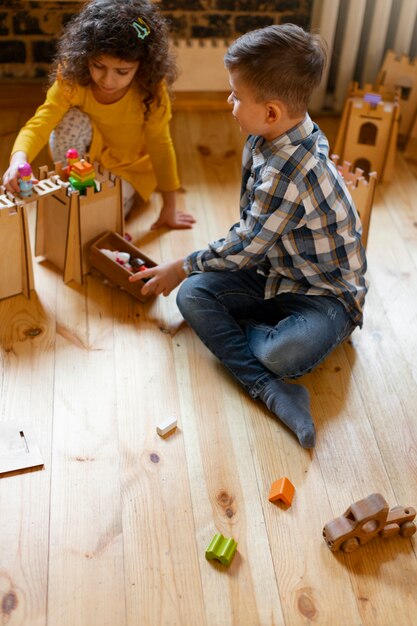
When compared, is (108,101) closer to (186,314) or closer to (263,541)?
(186,314)

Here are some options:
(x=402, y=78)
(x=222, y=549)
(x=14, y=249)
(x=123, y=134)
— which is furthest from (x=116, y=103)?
(x=222, y=549)

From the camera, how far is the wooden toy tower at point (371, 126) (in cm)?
214

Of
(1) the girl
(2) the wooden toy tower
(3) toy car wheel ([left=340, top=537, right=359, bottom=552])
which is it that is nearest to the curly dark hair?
(1) the girl

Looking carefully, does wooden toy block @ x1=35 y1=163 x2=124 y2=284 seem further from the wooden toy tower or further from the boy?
the wooden toy tower

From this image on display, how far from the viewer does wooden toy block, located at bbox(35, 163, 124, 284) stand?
5.31ft

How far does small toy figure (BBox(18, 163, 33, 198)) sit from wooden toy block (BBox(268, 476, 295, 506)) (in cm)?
79

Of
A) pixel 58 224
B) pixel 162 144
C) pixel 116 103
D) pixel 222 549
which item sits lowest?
pixel 222 549

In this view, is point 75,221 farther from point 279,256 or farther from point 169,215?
point 279,256

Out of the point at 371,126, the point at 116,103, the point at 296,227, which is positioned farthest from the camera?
the point at 371,126

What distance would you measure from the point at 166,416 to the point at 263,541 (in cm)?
32

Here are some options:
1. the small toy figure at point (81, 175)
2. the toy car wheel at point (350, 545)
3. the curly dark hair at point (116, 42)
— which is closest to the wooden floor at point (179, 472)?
the toy car wheel at point (350, 545)

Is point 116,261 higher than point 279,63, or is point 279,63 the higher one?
point 279,63

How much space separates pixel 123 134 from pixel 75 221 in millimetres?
346

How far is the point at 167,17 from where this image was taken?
2320 mm
